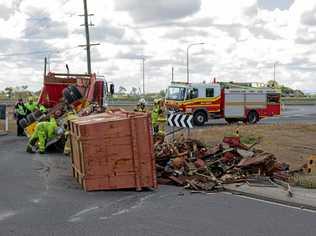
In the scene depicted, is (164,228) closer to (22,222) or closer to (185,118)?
(22,222)

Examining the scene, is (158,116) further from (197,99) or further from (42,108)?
(197,99)

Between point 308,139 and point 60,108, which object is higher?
point 60,108

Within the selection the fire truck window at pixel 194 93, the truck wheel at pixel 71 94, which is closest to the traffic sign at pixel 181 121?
the truck wheel at pixel 71 94

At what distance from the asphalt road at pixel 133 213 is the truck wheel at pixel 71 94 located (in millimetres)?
10741

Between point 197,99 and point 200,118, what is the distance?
1.16 metres

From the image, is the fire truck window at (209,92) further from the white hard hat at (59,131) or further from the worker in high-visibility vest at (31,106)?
the white hard hat at (59,131)

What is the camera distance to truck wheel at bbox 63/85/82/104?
77.5 ft

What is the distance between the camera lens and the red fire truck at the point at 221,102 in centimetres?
3628

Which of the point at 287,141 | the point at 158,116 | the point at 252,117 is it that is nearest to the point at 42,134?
the point at 158,116

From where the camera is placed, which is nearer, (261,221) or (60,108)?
(261,221)

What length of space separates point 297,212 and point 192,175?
3.69 meters

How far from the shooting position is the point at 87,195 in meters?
11.1

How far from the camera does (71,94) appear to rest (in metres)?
23.8

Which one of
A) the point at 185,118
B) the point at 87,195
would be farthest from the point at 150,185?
the point at 185,118
